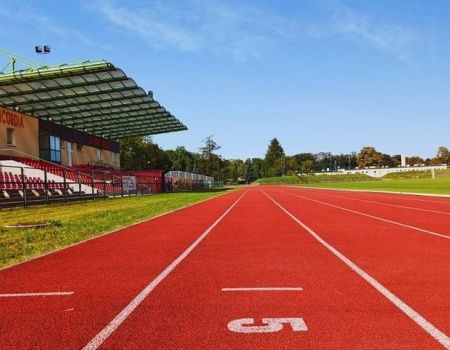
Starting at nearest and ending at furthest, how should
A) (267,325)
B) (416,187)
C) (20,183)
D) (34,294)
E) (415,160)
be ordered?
(267,325) < (34,294) < (20,183) < (416,187) < (415,160)

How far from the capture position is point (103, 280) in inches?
272

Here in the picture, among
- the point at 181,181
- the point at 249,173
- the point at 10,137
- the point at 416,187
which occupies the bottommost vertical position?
the point at 416,187

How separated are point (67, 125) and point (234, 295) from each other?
157ft

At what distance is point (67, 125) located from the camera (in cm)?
5034

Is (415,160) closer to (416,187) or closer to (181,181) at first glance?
(181,181)

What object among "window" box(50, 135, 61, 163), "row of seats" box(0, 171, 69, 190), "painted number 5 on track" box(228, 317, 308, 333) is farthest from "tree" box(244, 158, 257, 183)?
"painted number 5 on track" box(228, 317, 308, 333)

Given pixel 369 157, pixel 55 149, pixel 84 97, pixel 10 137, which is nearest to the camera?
pixel 10 137

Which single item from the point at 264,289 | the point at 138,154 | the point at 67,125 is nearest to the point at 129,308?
the point at 264,289

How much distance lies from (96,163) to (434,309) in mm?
54302

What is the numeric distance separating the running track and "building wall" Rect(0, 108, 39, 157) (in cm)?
2980

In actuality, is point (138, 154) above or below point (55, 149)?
above

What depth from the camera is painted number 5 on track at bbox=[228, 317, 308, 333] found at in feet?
14.6

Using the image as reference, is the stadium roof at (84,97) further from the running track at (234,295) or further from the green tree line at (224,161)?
the green tree line at (224,161)

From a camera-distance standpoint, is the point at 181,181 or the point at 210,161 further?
the point at 210,161
